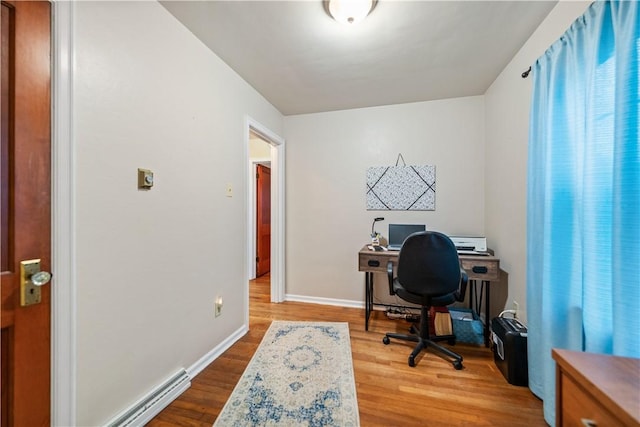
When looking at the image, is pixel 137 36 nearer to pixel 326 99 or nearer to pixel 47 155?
pixel 47 155

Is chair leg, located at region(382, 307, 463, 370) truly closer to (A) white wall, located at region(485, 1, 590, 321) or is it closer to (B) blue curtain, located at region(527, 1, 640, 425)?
(B) blue curtain, located at region(527, 1, 640, 425)

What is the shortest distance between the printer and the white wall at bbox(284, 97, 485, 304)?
39 cm

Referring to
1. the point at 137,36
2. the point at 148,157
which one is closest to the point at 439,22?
the point at 137,36

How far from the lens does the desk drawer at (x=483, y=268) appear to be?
2.08 m

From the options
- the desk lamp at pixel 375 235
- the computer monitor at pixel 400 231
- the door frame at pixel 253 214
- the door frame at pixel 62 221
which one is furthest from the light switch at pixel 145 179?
the door frame at pixel 253 214

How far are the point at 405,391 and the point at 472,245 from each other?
1.42 meters

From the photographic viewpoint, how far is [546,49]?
4.97 ft

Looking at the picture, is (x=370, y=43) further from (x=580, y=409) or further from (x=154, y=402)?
(x=154, y=402)

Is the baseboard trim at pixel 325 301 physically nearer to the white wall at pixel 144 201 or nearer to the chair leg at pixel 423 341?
the chair leg at pixel 423 341

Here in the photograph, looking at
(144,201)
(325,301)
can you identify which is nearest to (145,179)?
(144,201)

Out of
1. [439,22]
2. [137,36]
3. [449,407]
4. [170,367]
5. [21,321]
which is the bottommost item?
[449,407]

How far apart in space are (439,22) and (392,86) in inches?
33.8

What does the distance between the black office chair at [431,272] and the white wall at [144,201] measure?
1.51m

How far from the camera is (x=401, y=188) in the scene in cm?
285
